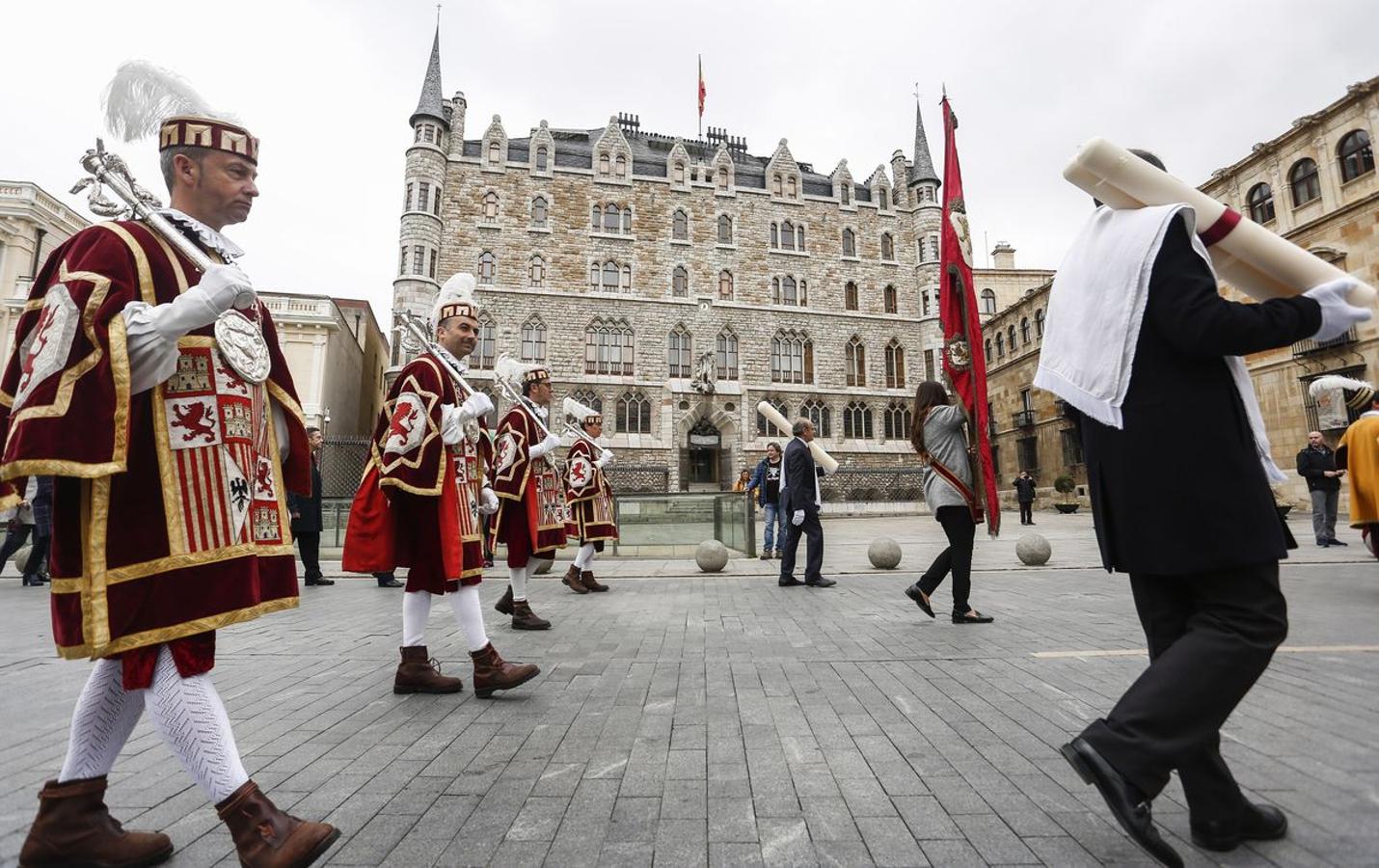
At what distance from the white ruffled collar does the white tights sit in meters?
1.28

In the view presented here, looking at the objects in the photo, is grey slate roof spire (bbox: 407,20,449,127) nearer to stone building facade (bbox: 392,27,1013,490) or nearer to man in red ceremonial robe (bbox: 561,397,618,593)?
stone building facade (bbox: 392,27,1013,490)

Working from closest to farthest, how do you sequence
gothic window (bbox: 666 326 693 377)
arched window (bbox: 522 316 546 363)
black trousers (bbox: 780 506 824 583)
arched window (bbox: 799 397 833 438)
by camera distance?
black trousers (bbox: 780 506 824 583) < arched window (bbox: 522 316 546 363) < gothic window (bbox: 666 326 693 377) < arched window (bbox: 799 397 833 438)

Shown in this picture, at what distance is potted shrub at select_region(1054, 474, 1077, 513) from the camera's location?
28.8m

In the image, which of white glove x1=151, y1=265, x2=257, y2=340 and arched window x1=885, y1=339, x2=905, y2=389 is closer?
white glove x1=151, y1=265, x2=257, y2=340

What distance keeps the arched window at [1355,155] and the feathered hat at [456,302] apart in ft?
88.7

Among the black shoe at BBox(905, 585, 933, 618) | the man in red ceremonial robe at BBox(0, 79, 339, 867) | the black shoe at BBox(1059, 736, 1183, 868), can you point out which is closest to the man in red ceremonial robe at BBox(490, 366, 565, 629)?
the black shoe at BBox(905, 585, 933, 618)

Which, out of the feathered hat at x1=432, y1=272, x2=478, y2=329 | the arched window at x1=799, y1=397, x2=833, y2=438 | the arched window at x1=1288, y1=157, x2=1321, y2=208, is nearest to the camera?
the feathered hat at x1=432, y1=272, x2=478, y2=329

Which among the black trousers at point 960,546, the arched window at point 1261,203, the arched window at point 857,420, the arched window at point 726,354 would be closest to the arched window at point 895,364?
the arched window at point 857,420

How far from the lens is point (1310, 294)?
1.81m

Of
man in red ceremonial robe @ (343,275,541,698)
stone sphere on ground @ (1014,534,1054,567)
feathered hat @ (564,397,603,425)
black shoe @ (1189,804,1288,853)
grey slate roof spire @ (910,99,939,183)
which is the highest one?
grey slate roof spire @ (910,99,939,183)

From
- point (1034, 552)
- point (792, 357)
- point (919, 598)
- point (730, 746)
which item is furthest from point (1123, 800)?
point (792, 357)

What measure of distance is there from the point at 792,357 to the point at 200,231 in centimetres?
3448

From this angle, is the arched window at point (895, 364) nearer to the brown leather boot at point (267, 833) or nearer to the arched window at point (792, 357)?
the arched window at point (792, 357)

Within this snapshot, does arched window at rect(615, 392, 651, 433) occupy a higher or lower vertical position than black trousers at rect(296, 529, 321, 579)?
higher
